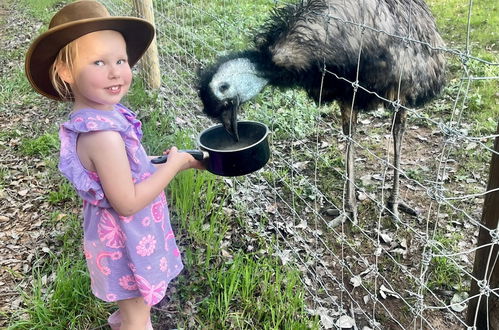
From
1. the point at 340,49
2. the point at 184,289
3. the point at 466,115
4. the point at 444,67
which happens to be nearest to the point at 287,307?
the point at 184,289

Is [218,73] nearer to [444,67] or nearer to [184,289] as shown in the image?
[184,289]

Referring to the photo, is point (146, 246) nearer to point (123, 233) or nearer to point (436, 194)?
point (123, 233)

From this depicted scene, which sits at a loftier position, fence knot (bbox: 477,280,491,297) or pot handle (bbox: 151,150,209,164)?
pot handle (bbox: 151,150,209,164)

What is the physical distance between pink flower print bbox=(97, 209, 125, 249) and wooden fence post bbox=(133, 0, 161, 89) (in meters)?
3.31

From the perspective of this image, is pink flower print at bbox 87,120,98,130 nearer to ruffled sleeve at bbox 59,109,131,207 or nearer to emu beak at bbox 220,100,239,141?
ruffled sleeve at bbox 59,109,131,207

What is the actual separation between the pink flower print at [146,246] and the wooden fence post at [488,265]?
1.26 meters

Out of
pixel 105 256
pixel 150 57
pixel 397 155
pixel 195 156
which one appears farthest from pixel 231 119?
pixel 150 57

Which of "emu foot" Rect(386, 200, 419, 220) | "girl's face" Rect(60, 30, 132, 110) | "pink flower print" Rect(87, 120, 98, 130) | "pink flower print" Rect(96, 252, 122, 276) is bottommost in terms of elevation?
"emu foot" Rect(386, 200, 419, 220)

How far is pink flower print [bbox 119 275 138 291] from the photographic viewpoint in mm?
2246

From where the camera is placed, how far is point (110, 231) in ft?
7.06

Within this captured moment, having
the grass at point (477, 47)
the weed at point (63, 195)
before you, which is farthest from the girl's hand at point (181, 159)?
the grass at point (477, 47)

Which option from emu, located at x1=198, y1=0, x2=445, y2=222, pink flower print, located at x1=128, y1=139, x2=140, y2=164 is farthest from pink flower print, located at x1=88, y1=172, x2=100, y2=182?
emu, located at x1=198, y1=0, x2=445, y2=222

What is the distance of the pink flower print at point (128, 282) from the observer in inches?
88.4

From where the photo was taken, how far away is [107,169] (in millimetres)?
1921
